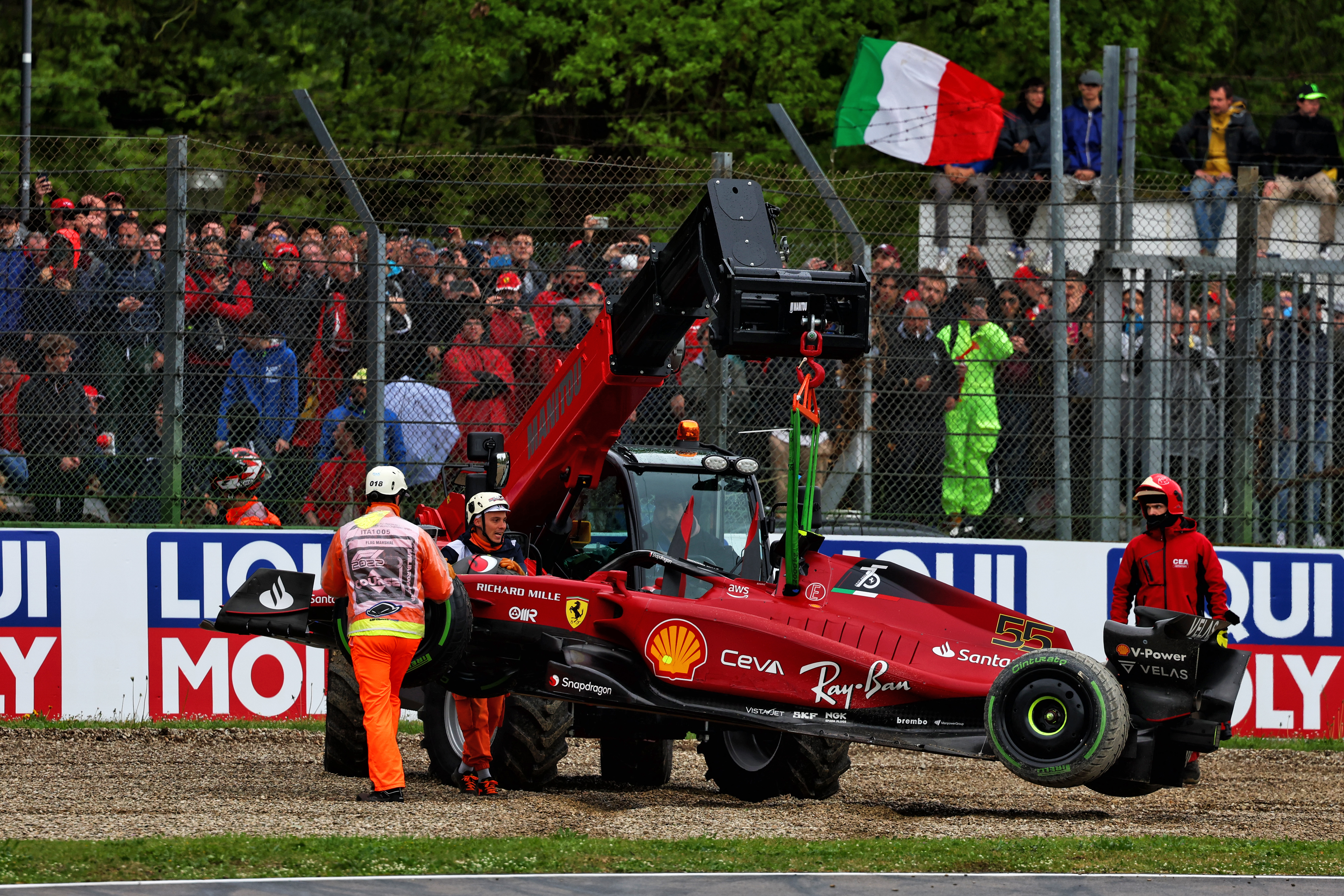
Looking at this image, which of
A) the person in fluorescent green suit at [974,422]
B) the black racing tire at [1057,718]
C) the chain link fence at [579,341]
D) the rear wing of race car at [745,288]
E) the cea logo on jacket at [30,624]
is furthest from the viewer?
the person in fluorescent green suit at [974,422]

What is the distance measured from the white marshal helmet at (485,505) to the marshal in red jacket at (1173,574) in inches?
159

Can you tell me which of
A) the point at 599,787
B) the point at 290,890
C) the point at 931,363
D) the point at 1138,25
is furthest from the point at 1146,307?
the point at 1138,25

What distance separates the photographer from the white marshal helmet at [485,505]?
11180mm

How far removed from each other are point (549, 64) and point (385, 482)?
18.9 m

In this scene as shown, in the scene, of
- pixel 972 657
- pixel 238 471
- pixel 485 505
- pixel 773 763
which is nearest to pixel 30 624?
pixel 238 471

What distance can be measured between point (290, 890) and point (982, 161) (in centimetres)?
1322

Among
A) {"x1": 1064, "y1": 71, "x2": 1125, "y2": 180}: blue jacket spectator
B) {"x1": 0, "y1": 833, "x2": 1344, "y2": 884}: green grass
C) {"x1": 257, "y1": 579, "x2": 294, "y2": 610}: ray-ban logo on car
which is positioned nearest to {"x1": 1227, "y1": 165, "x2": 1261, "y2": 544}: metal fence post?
{"x1": 1064, "y1": 71, "x2": 1125, "y2": 180}: blue jacket spectator

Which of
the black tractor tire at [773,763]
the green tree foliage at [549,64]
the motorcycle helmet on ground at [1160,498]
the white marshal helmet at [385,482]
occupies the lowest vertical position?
the black tractor tire at [773,763]

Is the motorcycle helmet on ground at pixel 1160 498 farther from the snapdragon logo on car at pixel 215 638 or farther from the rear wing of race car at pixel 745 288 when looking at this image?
the snapdragon logo on car at pixel 215 638

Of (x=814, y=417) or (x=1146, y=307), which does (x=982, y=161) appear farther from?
(x=814, y=417)

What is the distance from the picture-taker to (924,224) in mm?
14102

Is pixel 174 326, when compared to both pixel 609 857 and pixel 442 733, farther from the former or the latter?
pixel 609 857

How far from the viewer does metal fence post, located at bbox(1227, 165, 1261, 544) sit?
14094 mm

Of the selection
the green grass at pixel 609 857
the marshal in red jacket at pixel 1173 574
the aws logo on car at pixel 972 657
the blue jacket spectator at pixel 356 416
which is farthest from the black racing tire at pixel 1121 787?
the blue jacket spectator at pixel 356 416
